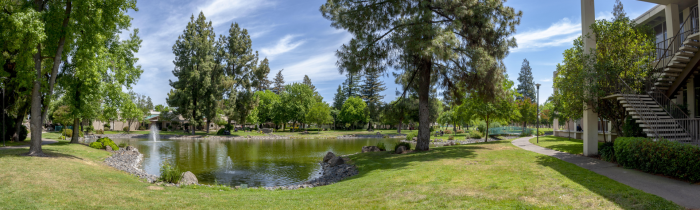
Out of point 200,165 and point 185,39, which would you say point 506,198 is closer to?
point 200,165

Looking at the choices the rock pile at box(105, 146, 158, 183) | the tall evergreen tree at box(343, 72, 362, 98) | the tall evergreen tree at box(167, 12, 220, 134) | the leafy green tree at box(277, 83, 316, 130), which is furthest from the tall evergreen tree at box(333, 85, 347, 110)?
the rock pile at box(105, 146, 158, 183)

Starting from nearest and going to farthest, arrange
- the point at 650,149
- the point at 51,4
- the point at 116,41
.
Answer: the point at 650,149 → the point at 51,4 → the point at 116,41

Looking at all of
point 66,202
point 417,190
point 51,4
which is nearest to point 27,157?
point 51,4

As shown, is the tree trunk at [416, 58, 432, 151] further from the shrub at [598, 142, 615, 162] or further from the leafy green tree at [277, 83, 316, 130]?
the leafy green tree at [277, 83, 316, 130]

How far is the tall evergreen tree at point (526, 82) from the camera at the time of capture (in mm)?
82812

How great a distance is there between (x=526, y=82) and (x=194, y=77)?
78.2m

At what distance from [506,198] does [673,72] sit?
12113 millimetres

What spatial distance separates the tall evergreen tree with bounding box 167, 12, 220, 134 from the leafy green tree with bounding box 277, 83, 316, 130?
17.5m

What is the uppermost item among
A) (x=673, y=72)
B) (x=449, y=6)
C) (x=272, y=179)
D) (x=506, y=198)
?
(x=449, y=6)

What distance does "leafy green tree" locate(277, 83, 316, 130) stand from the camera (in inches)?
2532

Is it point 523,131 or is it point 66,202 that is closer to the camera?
point 66,202

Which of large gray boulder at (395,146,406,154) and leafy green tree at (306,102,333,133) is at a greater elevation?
leafy green tree at (306,102,333,133)

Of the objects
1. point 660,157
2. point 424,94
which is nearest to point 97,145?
point 424,94

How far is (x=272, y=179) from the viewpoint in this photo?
1504 centimetres
